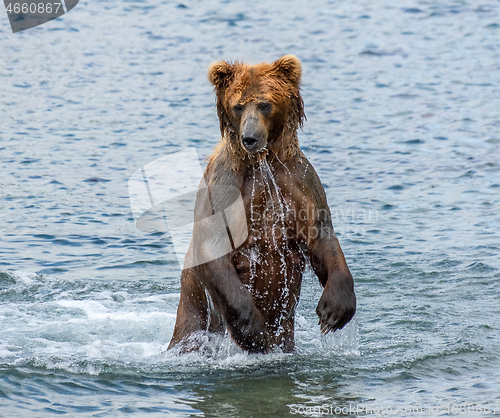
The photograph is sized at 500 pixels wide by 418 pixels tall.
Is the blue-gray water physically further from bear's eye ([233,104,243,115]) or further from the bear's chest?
bear's eye ([233,104,243,115])

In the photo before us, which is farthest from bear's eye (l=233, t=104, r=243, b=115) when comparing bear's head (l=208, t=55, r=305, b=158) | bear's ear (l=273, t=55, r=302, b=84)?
bear's ear (l=273, t=55, r=302, b=84)

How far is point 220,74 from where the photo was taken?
5469 mm

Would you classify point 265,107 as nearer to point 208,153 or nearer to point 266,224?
point 266,224

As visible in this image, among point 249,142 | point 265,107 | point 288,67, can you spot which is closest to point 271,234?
point 249,142

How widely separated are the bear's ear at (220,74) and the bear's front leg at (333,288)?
3.86 feet

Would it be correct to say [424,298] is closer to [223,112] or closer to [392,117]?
[223,112]

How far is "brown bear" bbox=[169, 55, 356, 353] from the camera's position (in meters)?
5.48

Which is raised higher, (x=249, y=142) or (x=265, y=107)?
(x=265, y=107)

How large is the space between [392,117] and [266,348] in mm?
7654

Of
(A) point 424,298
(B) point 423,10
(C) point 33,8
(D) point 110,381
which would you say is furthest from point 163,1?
(D) point 110,381

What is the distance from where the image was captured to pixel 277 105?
543 cm

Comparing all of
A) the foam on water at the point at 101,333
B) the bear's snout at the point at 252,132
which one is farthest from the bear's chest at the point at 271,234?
the foam on water at the point at 101,333

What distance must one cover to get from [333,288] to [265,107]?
4.13 ft

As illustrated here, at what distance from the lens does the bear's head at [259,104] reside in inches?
210
